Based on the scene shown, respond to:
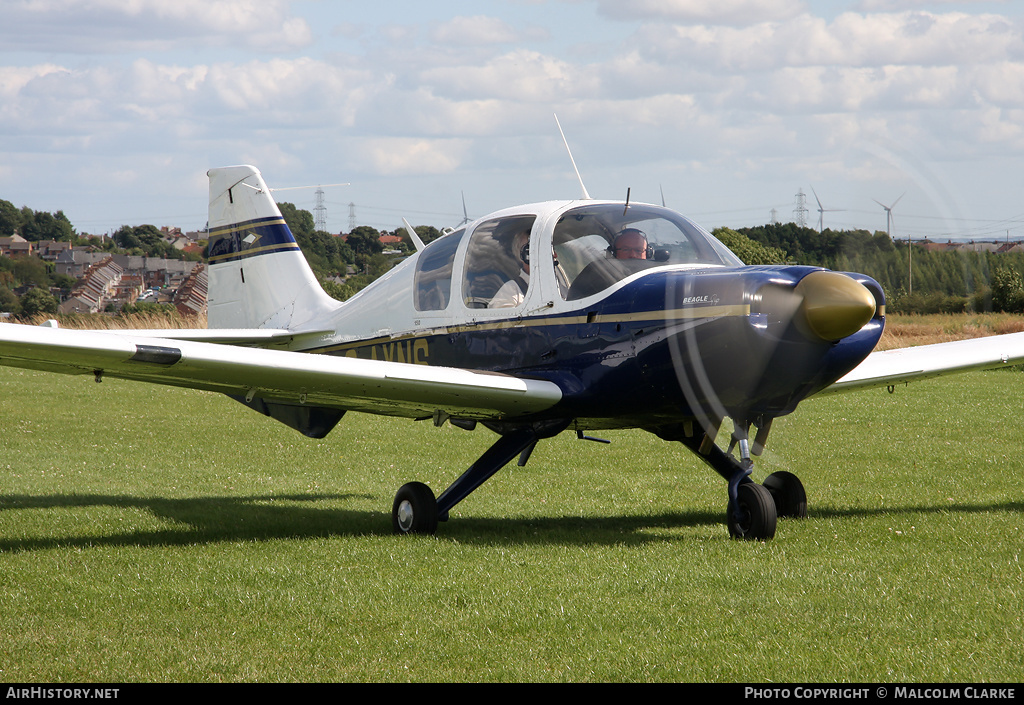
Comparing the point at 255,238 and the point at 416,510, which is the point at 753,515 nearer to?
the point at 416,510

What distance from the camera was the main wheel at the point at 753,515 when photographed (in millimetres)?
7051

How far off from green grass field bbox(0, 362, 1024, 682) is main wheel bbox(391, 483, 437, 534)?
20 centimetres

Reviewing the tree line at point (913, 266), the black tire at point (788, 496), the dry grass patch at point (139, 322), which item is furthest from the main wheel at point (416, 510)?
the dry grass patch at point (139, 322)

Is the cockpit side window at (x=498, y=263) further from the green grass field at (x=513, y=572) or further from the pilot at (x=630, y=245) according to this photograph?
the green grass field at (x=513, y=572)

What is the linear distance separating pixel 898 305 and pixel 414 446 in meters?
8.04

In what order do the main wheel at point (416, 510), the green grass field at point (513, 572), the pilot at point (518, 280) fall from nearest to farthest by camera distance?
1. the green grass field at point (513, 572)
2. the pilot at point (518, 280)
3. the main wheel at point (416, 510)

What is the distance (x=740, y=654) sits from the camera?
462 cm

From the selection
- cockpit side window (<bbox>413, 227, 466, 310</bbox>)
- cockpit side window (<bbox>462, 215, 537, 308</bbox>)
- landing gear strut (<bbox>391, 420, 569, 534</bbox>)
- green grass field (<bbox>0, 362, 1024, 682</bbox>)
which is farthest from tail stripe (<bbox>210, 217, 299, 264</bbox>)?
landing gear strut (<bbox>391, 420, 569, 534</bbox>)

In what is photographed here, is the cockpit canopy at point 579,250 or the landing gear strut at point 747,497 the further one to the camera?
the cockpit canopy at point 579,250

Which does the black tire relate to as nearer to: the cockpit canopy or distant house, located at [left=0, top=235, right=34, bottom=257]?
the cockpit canopy

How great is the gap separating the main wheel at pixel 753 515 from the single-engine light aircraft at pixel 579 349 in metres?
0.01

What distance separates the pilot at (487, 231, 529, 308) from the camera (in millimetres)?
7711

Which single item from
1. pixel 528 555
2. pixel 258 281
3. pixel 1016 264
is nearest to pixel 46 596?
pixel 528 555

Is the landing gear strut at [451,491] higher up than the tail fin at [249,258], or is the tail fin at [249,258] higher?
the tail fin at [249,258]
